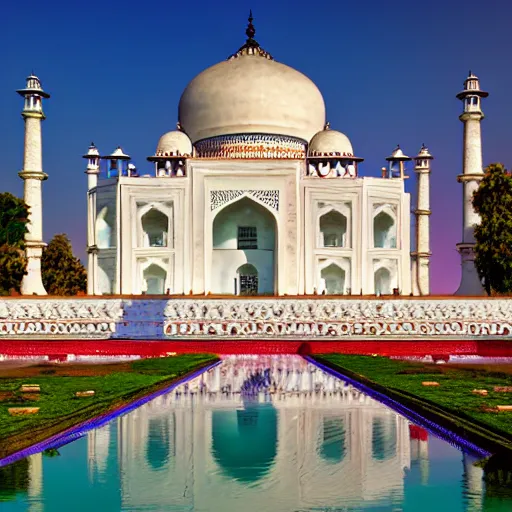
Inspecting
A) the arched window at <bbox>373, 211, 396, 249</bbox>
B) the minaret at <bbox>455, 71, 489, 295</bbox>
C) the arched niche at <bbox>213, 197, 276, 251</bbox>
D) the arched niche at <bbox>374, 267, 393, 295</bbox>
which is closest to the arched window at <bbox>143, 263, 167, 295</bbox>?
the arched niche at <bbox>213, 197, 276, 251</bbox>

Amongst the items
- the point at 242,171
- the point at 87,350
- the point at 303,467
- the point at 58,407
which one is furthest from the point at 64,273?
the point at 303,467

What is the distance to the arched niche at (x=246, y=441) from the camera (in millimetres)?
3990

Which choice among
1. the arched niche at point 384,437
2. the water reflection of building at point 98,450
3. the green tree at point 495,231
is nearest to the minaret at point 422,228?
the green tree at point 495,231

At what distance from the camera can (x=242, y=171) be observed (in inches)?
798

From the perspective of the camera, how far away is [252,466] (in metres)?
4.06

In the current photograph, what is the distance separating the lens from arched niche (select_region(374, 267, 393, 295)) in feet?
69.3

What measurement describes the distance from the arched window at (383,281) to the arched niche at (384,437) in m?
15.8

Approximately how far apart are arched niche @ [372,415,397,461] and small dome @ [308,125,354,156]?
16698 millimetres

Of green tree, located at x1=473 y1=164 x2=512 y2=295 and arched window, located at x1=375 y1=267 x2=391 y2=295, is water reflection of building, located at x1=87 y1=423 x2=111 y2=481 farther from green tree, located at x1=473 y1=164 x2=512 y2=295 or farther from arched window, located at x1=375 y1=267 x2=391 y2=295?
arched window, located at x1=375 y1=267 x2=391 y2=295

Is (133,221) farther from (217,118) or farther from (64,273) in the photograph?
(64,273)

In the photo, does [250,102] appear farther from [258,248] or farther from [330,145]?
[258,248]

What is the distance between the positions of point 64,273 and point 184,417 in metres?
22.9

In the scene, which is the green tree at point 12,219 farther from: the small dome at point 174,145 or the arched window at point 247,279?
the arched window at point 247,279

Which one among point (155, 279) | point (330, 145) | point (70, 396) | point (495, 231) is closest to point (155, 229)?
point (155, 279)
